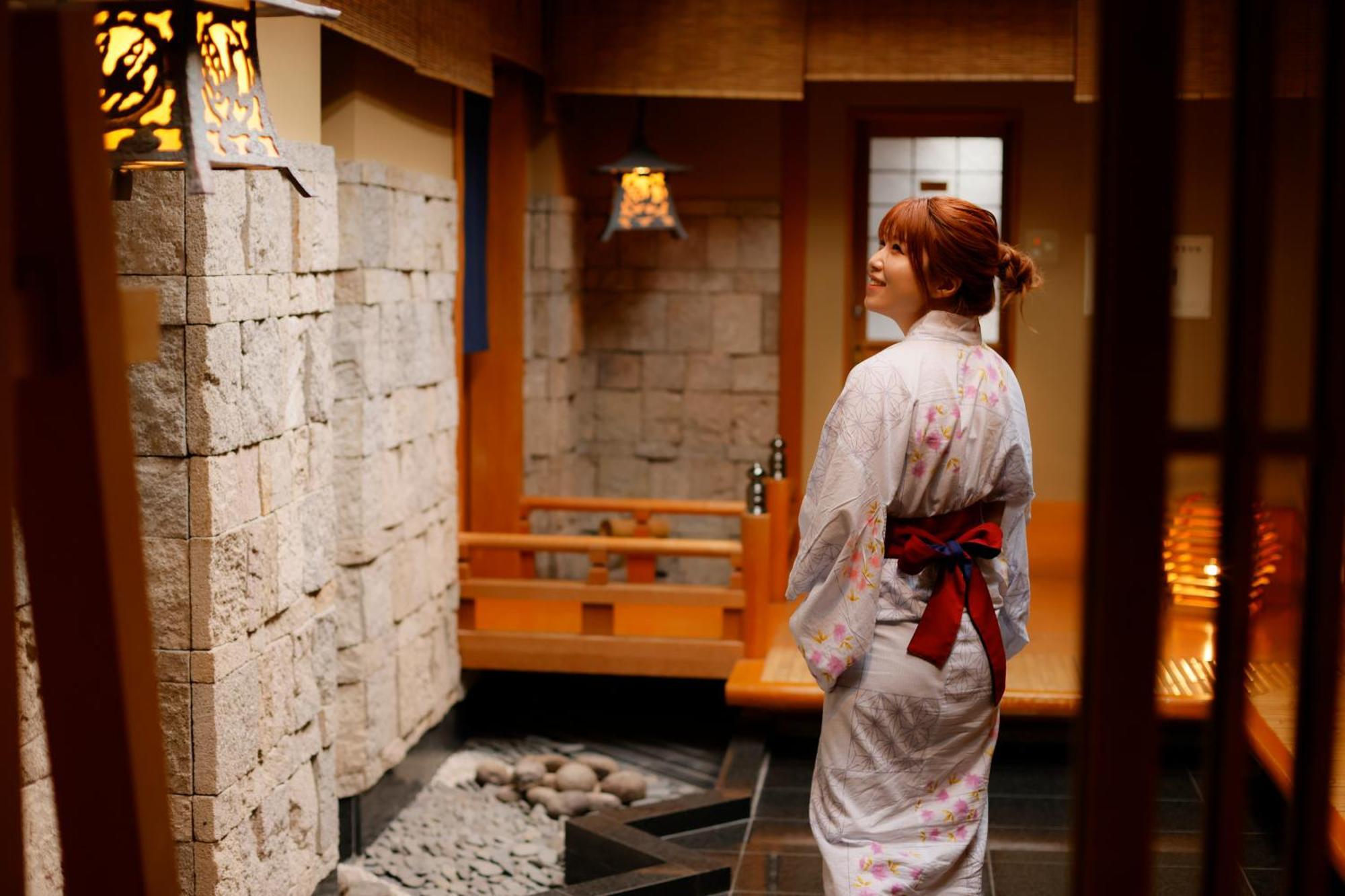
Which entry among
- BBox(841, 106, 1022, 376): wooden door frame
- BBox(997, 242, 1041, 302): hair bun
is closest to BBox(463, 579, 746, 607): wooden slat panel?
BBox(841, 106, 1022, 376): wooden door frame

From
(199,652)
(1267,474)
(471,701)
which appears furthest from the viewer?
(1267,474)

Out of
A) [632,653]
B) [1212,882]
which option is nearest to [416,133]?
[632,653]

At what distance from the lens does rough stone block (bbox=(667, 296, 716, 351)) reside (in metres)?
7.43

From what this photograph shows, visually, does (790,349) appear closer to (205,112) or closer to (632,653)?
(632,653)

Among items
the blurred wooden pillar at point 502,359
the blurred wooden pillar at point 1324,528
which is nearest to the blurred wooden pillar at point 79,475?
the blurred wooden pillar at point 1324,528

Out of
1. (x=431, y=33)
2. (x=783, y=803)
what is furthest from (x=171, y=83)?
(x=783, y=803)

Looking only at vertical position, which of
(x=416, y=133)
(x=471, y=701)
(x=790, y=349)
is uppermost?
(x=416, y=133)

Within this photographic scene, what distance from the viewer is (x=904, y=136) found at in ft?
24.6

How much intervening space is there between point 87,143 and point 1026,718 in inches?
165

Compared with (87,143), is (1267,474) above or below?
below

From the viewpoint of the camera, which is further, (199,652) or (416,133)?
(416,133)

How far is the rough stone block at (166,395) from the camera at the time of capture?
3.19 m

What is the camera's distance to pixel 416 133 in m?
5.07

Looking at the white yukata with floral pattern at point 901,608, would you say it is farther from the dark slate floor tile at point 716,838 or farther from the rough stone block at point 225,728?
the dark slate floor tile at point 716,838
